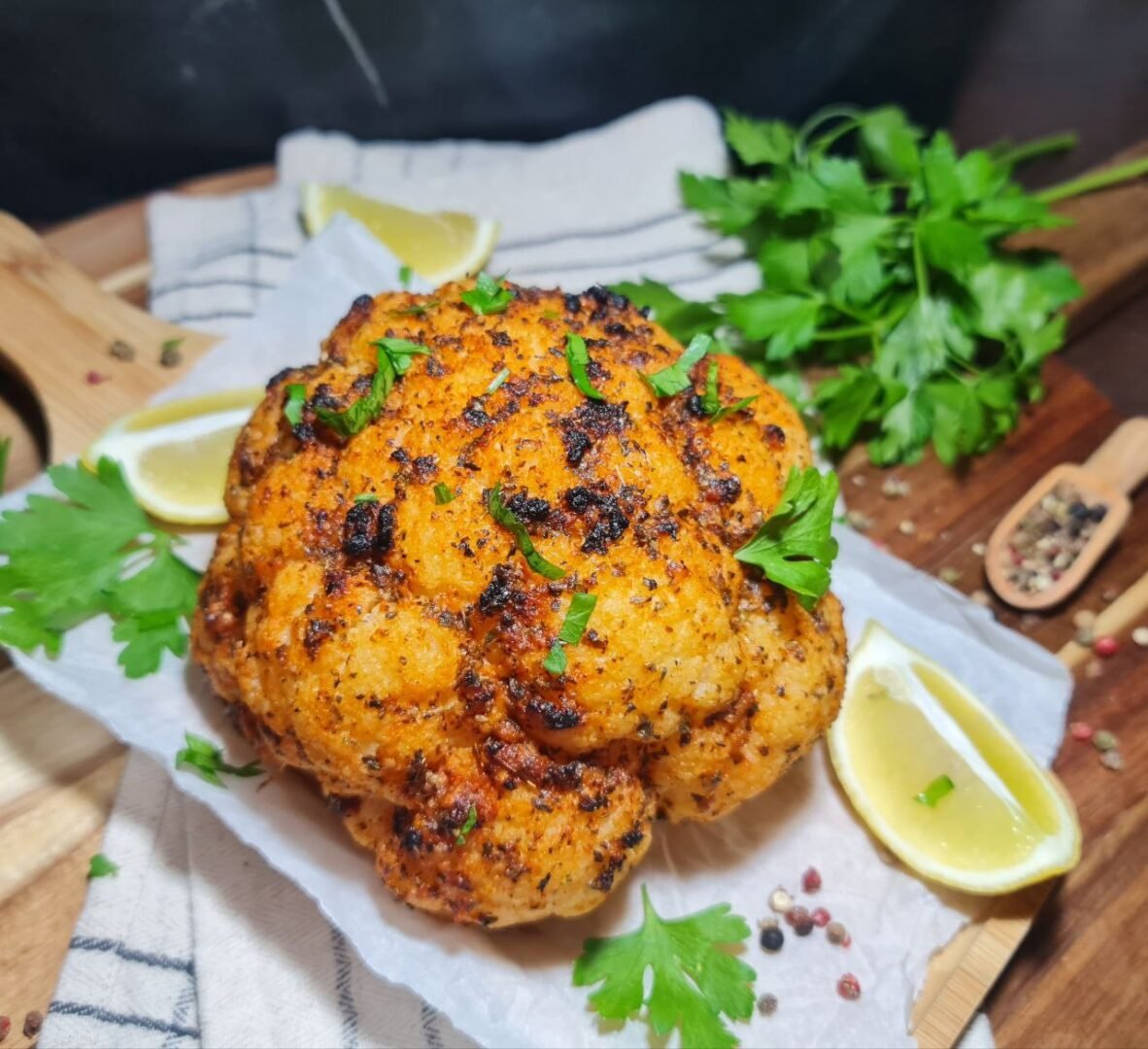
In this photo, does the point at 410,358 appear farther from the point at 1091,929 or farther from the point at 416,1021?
the point at 1091,929

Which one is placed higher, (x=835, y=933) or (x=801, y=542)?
(x=801, y=542)

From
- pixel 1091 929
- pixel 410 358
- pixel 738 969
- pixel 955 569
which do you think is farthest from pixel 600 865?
pixel 955 569

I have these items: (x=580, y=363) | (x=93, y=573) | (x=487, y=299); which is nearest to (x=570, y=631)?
(x=580, y=363)

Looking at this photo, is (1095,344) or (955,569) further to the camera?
(1095,344)

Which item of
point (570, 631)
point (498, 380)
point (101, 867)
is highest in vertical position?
point (498, 380)

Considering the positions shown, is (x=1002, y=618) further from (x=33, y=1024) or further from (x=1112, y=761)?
(x=33, y=1024)

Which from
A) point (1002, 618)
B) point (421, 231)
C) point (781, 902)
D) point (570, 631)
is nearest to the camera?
point (570, 631)

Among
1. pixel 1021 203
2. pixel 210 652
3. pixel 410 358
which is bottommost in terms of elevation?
pixel 210 652

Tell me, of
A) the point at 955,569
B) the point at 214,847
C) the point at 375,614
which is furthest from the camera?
the point at 955,569
